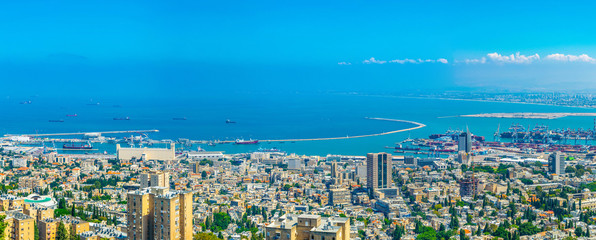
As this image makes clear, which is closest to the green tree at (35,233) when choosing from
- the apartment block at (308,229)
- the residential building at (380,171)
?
the apartment block at (308,229)

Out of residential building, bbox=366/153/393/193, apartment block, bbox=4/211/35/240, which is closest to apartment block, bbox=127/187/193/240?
apartment block, bbox=4/211/35/240

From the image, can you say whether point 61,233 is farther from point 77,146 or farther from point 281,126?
point 281,126

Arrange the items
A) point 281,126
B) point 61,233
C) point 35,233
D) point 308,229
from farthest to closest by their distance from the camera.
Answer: point 281,126 < point 35,233 < point 61,233 < point 308,229

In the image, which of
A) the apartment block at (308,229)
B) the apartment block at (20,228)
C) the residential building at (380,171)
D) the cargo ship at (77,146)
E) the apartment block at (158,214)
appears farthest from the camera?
the cargo ship at (77,146)

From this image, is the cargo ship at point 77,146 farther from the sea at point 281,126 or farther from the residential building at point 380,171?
the residential building at point 380,171

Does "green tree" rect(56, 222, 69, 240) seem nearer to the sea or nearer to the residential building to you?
the residential building

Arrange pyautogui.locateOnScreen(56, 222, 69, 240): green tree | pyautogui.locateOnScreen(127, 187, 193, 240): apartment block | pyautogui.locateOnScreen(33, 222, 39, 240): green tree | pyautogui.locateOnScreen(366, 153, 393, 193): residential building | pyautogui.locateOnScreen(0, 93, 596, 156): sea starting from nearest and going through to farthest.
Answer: pyautogui.locateOnScreen(127, 187, 193, 240): apartment block, pyautogui.locateOnScreen(56, 222, 69, 240): green tree, pyautogui.locateOnScreen(33, 222, 39, 240): green tree, pyautogui.locateOnScreen(366, 153, 393, 193): residential building, pyautogui.locateOnScreen(0, 93, 596, 156): sea

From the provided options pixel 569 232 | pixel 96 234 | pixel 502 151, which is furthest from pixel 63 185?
pixel 502 151

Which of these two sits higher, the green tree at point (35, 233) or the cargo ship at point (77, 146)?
the cargo ship at point (77, 146)

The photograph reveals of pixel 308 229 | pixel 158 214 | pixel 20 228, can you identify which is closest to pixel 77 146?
pixel 20 228

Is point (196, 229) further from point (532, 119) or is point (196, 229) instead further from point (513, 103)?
point (513, 103)

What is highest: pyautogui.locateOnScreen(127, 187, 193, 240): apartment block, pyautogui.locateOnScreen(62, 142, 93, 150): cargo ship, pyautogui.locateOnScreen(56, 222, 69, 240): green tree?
pyautogui.locateOnScreen(127, 187, 193, 240): apartment block

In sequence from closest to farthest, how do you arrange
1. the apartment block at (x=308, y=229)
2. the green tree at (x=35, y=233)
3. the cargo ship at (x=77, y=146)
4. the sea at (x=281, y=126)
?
the apartment block at (x=308, y=229) → the green tree at (x=35, y=233) → the cargo ship at (x=77, y=146) → the sea at (x=281, y=126)
